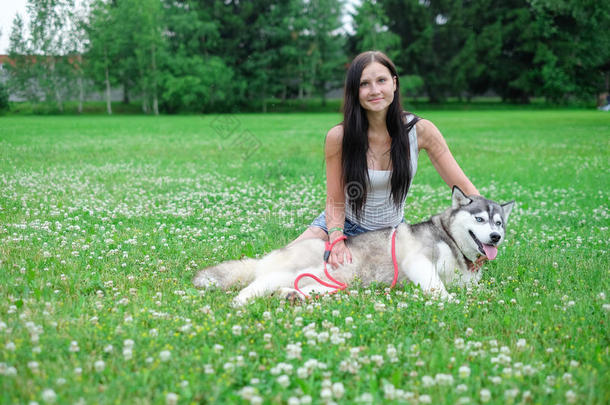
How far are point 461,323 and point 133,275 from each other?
3546 mm

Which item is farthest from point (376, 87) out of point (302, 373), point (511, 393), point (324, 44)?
point (324, 44)

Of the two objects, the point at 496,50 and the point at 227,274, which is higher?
the point at 496,50

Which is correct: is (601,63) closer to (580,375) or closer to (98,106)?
(98,106)

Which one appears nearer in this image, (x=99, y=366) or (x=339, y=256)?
(x=99, y=366)

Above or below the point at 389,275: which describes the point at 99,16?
above

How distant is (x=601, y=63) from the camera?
63.6 metres

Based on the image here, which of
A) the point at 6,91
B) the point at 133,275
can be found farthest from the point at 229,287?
the point at 6,91

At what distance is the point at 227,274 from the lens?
18.0ft

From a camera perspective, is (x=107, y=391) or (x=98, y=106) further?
(x=98, y=106)

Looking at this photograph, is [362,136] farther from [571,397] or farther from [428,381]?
[571,397]

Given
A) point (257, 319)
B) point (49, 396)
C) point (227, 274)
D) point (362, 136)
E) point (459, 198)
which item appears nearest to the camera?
point (49, 396)

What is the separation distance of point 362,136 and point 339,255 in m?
1.48

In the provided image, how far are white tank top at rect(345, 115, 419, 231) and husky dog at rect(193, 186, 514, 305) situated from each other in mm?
689

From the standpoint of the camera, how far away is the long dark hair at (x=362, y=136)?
233 inches
